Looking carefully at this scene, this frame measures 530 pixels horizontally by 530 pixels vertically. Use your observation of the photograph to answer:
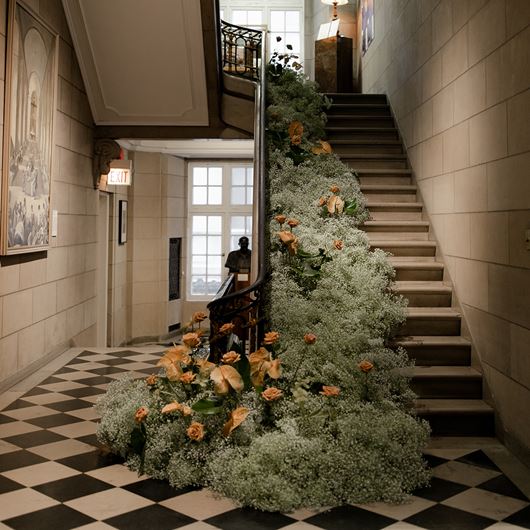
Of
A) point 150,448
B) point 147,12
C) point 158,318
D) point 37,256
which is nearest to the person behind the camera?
point 150,448

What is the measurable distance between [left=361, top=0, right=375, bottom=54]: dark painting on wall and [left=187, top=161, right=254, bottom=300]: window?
145 inches

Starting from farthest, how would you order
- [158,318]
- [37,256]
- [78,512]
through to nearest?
[158,318], [37,256], [78,512]

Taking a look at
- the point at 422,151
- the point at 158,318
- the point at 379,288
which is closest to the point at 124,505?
the point at 379,288

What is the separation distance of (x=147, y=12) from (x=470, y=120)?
13.3 feet

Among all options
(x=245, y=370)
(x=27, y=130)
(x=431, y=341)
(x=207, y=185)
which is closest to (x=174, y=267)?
(x=207, y=185)

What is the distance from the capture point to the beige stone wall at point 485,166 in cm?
421

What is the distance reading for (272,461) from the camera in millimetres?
3506

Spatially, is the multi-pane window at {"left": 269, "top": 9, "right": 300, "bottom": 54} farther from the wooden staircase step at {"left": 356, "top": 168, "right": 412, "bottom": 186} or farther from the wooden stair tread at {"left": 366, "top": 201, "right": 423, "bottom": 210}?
the wooden stair tread at {"left": 366, "top": 201, "right": 423, "bottom": 210}

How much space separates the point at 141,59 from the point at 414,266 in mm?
4264

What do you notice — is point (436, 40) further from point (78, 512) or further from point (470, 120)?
point (78, 512)

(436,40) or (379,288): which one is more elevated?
(436,40)

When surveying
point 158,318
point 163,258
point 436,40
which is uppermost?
point 436,40

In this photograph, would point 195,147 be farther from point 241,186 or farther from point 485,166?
point 485,166

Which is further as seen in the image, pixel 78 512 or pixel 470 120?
pixel 470 120
